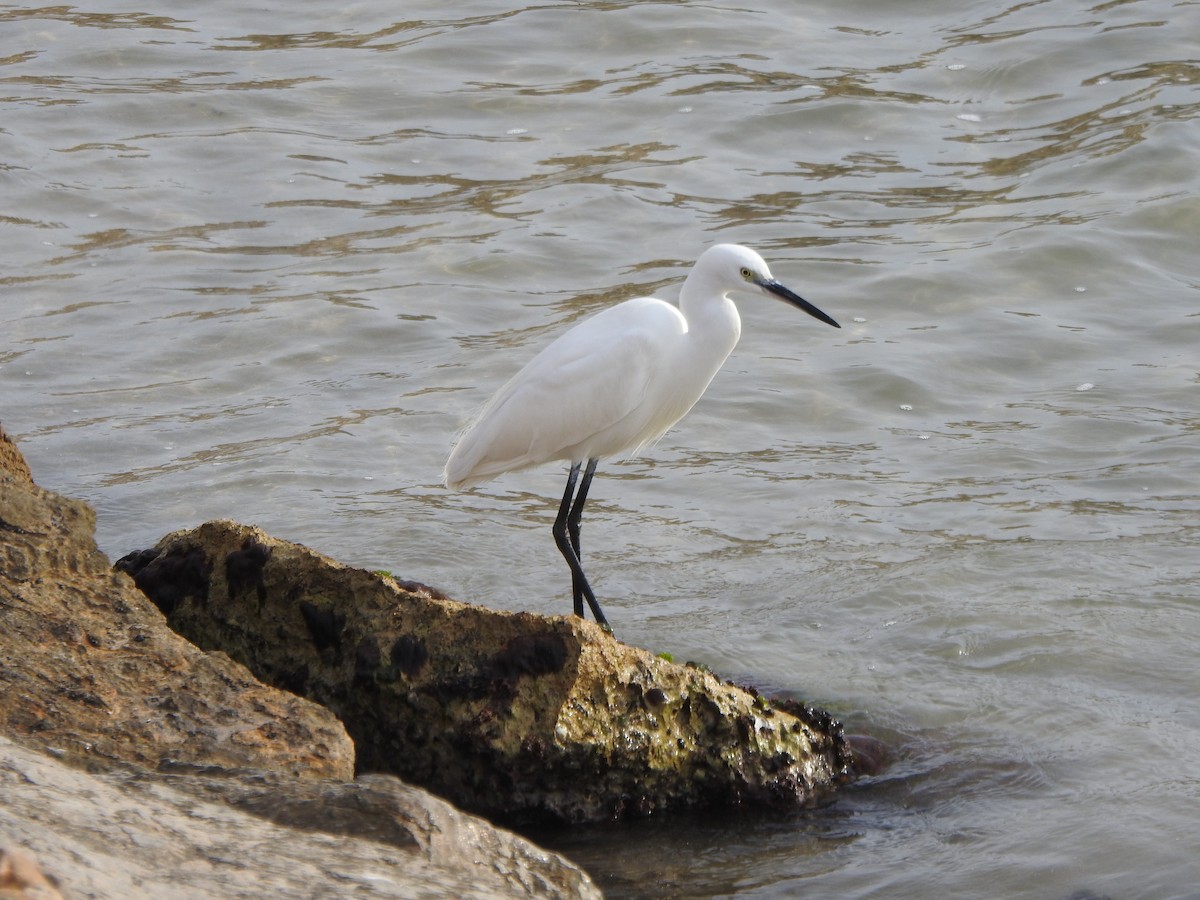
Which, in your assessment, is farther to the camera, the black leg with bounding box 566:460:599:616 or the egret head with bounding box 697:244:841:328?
the black leg with bounding box 566:460:599:616

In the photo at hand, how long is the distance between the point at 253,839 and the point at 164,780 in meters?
0.38

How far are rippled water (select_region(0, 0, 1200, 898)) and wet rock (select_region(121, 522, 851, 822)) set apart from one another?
148 millimetres

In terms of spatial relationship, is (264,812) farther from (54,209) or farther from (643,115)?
(643,115)

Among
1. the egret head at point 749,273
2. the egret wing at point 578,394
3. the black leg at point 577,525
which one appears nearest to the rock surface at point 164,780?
the egret wing at point 578,394

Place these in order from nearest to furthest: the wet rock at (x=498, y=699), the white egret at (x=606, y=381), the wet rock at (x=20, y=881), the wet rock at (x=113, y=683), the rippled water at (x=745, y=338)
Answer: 1. the wet rock at (x=20, y=881)
2. the wet rock at (x=113, y=683)
3. the wet rock at (x=498, y=699)
4. the rippled water at (x=745, y=338)
5. the white egret at (x=606, y=381)

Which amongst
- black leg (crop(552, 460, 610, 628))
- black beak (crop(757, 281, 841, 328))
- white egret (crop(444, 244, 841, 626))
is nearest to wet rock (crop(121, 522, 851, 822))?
→ black leg (crop(552, 460, 610, 628))

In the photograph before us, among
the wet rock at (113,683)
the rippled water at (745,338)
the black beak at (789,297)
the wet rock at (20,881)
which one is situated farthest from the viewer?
the black beak at (789,297)

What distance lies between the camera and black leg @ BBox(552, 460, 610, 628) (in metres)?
5.75

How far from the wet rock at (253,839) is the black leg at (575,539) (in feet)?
8.27

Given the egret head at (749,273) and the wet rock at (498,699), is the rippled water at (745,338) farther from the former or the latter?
the egret head at (749,273)

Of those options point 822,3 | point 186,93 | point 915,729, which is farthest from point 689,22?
point 915,729

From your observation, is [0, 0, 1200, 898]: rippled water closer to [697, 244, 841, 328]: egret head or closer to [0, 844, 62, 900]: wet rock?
[697, 244, 841, 328]: egret head

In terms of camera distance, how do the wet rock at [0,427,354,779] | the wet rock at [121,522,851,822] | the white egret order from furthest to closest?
the white egret → the wet rock at [121,522,851,822] → the wet rock at [0,427,354,779]

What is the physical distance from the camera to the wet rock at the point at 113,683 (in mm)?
3309
